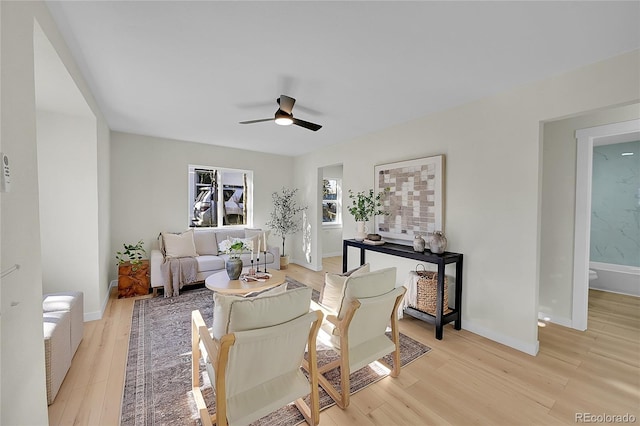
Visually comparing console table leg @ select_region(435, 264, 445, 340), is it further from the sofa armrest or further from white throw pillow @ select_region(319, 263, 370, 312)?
the sofa armrest

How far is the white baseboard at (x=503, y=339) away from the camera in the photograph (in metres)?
2.46

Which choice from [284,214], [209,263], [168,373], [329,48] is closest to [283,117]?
[329,48]

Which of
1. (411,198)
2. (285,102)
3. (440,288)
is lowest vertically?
(440,288)

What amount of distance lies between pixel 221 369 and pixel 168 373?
128 cm

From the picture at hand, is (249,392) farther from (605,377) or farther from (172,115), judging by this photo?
(172,115)

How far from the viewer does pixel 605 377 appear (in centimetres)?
210

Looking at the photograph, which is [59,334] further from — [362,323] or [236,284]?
[362,323]

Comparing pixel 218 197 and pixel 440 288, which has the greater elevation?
Answer: pixel 218 197

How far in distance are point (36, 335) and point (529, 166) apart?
3745mm

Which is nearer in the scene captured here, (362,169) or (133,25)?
(133,25)

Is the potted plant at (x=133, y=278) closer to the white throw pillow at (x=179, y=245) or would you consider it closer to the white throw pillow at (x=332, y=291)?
the white throw pillow at (x=179, y=245)

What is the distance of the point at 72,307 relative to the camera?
2271 millimetres

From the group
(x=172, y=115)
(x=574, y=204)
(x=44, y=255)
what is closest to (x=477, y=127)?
(x=574, y=204)

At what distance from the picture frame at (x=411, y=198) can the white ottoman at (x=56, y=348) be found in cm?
352
